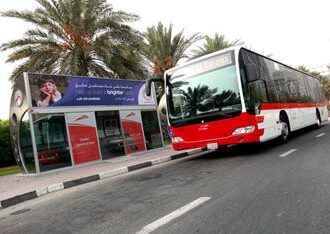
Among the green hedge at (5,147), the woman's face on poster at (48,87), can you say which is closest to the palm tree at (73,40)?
the green hedge at (5,147)

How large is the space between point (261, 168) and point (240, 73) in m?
3.39

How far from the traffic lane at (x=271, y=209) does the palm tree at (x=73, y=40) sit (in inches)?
535

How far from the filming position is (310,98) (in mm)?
20516

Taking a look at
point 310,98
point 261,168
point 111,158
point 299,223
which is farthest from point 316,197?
point 310,98

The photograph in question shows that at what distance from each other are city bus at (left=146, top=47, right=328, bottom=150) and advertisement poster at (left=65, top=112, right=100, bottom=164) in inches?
151

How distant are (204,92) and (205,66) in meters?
0.84

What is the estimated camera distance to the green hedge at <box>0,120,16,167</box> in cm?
1925

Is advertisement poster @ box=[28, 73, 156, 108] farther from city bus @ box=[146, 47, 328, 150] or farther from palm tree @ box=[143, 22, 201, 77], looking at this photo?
palm tree @ box=[143, 22, 201, 77]

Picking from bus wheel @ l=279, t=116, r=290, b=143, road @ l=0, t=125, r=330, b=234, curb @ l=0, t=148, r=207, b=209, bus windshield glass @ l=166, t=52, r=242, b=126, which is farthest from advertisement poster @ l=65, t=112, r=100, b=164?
bus wheel @ l=279, t=116, r=290, b=143

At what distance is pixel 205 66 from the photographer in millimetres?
12023

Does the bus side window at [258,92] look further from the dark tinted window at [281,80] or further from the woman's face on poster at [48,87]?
the woman's face on poster at [48,87]

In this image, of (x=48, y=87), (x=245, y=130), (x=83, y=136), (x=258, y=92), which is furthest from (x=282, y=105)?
(x=48, y=87)

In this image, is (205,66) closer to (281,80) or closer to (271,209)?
(281,80)

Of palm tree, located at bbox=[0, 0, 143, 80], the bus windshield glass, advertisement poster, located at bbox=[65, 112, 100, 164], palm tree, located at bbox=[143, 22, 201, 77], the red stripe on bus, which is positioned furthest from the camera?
palm tree, located at bbox=[143, 22, 201, 77]
